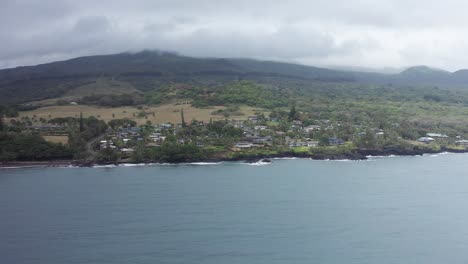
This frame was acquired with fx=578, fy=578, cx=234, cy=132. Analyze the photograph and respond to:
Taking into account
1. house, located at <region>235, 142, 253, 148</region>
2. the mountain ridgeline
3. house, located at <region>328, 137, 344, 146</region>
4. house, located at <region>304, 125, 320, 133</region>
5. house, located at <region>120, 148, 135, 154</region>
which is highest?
the mountain ridgeline

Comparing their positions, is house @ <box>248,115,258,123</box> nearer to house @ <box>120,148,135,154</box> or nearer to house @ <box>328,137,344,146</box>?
house @ <box>328,137,344,146</box>

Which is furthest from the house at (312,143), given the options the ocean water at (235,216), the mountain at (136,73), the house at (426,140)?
the mountain at (136,73)

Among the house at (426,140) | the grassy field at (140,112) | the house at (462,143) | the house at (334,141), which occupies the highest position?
the grassy field at (140,112)

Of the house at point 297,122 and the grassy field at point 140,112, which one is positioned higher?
the grassy field at point 140,112

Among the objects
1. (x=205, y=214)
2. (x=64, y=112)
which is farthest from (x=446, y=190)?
(x=64, y=112)

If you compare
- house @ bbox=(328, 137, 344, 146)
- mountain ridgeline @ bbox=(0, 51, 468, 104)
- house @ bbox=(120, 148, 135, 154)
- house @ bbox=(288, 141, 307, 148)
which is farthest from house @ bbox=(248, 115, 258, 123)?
mountain ridgeline @ bbox=(0, 51, 468, 104)

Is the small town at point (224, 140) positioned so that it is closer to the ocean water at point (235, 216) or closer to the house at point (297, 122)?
the house at point (297, 122)

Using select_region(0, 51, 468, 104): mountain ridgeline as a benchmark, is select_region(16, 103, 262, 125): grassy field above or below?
below
